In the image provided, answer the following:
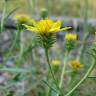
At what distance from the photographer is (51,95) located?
1688 millimetres

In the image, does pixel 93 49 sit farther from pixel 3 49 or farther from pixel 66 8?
pixel 66 8

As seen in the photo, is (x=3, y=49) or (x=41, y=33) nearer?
(x=41, y=33)

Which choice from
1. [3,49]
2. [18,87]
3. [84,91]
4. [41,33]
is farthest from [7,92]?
[3,49]

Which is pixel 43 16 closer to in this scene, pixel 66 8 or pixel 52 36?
pixel 52 36

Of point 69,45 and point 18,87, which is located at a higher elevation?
point 69,45

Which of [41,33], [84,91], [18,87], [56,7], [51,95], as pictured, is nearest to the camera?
[41,33]

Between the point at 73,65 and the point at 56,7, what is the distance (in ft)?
12.7

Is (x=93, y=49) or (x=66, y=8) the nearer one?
(x=93, y=49)

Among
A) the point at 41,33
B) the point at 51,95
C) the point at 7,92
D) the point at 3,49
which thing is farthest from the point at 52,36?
the point at 3,49

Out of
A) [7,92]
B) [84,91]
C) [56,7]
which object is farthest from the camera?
[56,7]

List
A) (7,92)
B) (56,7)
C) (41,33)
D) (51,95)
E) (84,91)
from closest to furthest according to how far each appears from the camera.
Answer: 1. (41,33)
2. (51,95)
3. (7,92)
4. (84,91)
5. (56,7)

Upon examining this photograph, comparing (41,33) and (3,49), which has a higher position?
(41,33)

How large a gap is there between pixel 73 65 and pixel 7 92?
28cm

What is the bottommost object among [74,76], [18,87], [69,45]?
[18,87]
